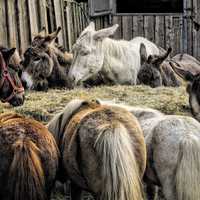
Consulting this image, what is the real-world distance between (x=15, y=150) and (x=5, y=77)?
332 cm

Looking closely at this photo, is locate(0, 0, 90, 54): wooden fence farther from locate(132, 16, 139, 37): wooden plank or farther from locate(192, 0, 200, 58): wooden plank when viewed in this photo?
locate(192, 0, 200, 58): wooden plank

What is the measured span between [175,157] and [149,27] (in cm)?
1046

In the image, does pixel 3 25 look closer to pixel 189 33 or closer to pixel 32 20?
pixel 32 20

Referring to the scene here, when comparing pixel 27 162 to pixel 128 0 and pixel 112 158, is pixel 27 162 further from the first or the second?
pixel 128 0

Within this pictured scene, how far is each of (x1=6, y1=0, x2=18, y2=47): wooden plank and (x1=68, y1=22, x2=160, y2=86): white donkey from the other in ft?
4.15

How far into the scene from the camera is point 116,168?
15.8ft

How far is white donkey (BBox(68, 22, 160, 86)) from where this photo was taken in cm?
1106

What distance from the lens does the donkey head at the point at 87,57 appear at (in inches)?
432

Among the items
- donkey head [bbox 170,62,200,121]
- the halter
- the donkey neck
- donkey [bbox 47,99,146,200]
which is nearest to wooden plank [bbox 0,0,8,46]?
the donkey neck

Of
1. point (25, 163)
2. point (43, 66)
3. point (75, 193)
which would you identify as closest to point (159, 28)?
point (43, 66)

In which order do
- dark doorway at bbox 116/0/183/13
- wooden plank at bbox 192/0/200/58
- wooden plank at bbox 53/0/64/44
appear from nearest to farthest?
wooden plank at bbox 53/0/64/44, wooden plank at bbox 192/0/200/58, dark doorway at bbox 116/0/183/13

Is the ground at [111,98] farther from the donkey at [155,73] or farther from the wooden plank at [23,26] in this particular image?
the wooden plank at [23,26]

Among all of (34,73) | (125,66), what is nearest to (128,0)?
(125,66)

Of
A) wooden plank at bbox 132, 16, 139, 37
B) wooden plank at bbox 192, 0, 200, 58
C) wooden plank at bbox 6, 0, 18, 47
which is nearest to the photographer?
wooden plank at bbox 6, 0, 18, 47
